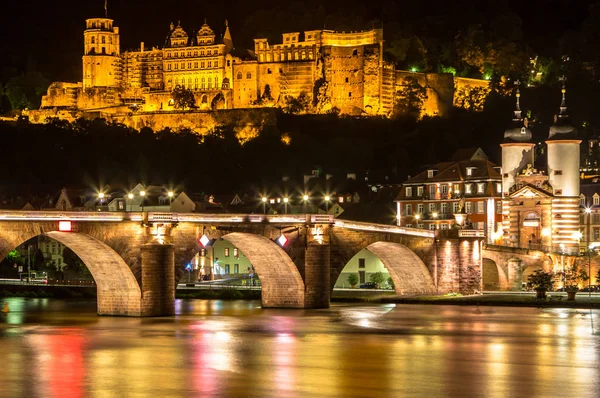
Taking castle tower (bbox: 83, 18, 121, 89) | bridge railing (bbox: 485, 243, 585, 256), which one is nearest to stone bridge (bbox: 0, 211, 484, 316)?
bridge railing (bbox: 485, 243, 585, 256)

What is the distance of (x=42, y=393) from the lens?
43.8 m

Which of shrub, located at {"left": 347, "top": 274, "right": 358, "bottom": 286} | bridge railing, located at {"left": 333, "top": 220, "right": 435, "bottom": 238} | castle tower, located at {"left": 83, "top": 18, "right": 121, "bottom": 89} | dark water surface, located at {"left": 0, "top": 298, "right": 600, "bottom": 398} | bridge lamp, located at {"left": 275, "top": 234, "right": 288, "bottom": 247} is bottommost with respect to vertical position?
dark water surface, located at {"left": 0, "top": 298, "right": 600, "bottom": 398}

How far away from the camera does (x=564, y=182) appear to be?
96.8 metres

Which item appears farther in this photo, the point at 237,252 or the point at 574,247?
the point at 237,252

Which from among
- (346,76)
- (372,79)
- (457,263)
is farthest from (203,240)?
(346,76)

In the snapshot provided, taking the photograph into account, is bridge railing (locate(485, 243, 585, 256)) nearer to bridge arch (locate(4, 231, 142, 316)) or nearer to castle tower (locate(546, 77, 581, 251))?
castle tower (locate(546, 77, 581, 251))

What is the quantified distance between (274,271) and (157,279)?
1085cm

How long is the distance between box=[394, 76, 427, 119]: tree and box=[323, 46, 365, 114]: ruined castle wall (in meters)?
4.40

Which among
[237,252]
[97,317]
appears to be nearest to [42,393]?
[97,317]

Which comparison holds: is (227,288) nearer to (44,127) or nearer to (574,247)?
(574,247)

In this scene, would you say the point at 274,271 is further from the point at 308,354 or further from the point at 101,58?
the point at 101,58

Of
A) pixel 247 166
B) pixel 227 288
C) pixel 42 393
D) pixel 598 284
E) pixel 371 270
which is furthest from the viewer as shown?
pixel 247 166

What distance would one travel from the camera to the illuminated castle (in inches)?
6732

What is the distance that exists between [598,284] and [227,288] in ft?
81.8
